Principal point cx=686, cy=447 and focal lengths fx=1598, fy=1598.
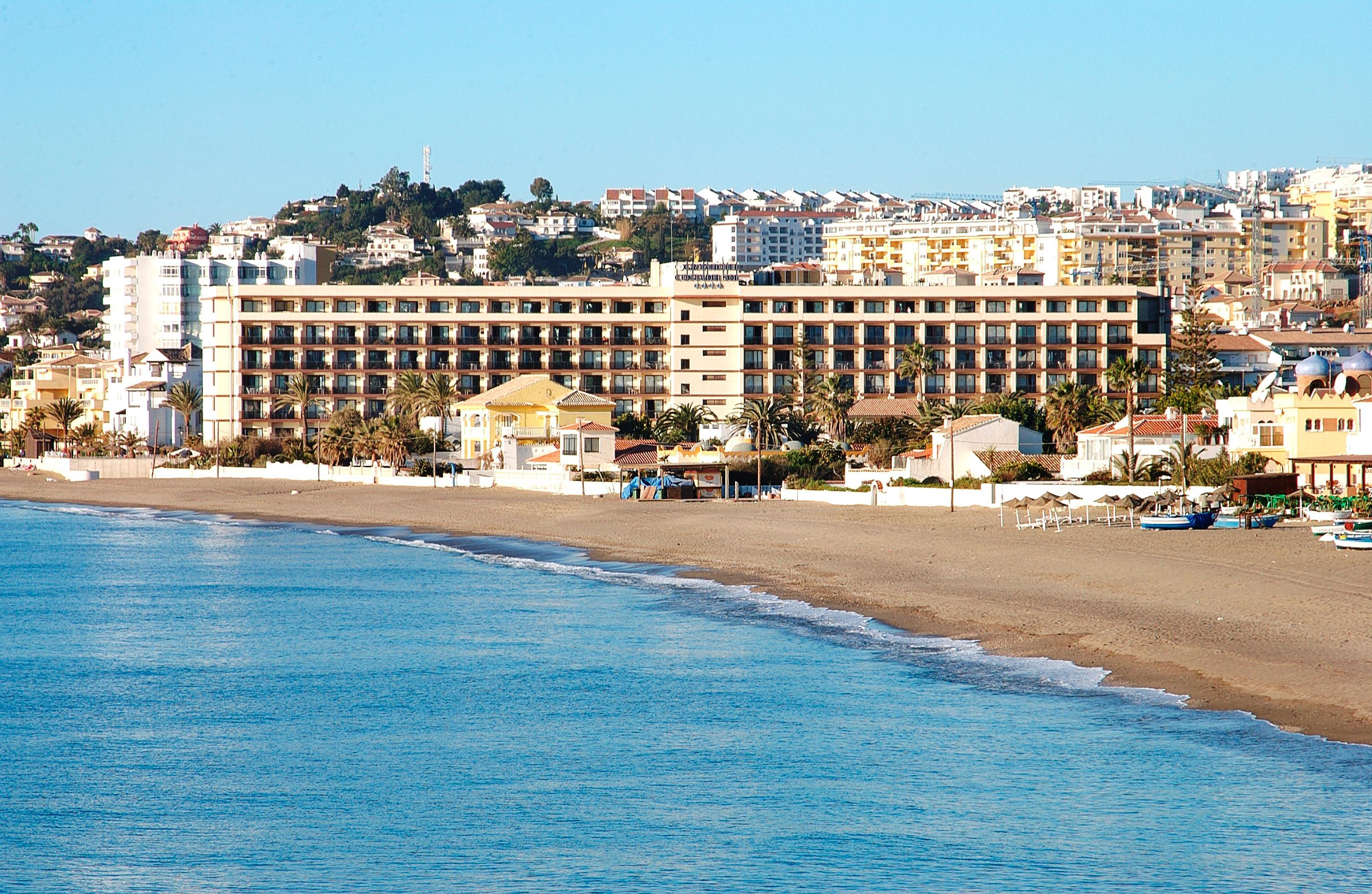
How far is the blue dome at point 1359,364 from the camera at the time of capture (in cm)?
7406

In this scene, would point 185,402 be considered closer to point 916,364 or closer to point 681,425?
point 681,425

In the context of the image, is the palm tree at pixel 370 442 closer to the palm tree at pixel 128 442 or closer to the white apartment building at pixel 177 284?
the palm tree at pixel 128 442

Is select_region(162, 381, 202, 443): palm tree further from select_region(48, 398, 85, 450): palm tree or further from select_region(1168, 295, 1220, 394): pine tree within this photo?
select_region(1168, 295, 1220, 394): pine tree

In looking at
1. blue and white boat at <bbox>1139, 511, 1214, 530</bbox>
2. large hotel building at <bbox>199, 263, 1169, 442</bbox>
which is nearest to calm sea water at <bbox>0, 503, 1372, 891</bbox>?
blue and white boat at <bbox>1139, 511, 1214, 530</bbox>

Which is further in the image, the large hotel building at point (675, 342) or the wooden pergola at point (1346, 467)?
the large hotel building at point (675, 342)

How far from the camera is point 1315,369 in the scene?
71.4 meters

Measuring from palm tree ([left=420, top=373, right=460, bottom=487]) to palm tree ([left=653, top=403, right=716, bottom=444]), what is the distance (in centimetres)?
1536

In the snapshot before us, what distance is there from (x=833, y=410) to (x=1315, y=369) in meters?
38.0

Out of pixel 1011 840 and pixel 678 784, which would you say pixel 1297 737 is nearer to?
pixel 1011 840

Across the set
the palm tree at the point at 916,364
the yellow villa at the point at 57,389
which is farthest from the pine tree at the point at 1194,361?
the yellow villa at the point at 57,389

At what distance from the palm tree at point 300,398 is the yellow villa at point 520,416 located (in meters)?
13.6

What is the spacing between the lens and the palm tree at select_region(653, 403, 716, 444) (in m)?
111

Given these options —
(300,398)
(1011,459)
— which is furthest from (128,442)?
(1011,459)

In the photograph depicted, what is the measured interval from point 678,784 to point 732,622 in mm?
16636
